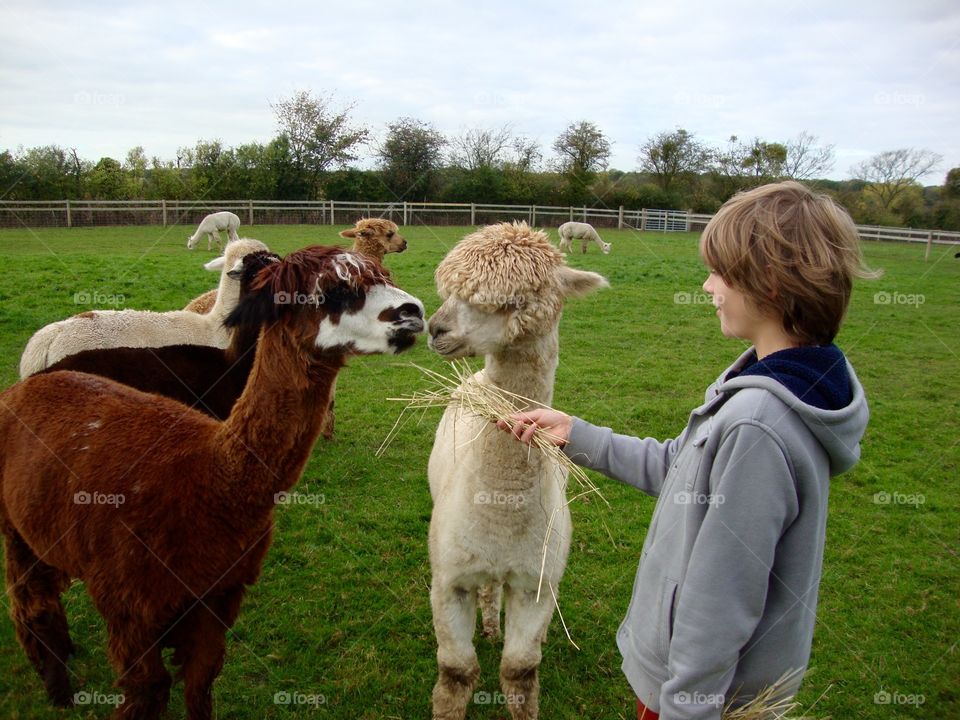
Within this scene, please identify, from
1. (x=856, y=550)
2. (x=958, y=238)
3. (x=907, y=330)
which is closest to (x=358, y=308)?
(x=856, y=550)

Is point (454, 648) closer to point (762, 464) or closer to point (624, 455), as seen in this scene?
point (624, 455)

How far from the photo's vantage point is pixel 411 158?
112 ft

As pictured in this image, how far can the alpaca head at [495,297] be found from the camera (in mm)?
2750

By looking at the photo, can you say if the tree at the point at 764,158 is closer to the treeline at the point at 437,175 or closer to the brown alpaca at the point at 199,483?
the treeline at the point at 437,175

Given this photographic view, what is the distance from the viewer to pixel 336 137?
1309 inches

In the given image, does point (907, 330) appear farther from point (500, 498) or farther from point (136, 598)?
point (136, 598)

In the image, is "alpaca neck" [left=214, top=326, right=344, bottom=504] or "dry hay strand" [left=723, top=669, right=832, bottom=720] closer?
"dry hay strand" [left=723, top=669, right=832, bottom=720]

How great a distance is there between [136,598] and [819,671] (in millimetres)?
3705

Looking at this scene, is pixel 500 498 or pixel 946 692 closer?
pixel 500 498

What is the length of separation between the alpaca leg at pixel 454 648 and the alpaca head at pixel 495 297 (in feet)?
3.82

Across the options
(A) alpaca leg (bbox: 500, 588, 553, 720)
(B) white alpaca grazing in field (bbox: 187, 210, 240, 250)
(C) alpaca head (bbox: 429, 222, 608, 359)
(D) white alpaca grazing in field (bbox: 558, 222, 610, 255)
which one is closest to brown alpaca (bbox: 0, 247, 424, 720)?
(C) alpaca head (bbox: 429, 222, 608, 359)

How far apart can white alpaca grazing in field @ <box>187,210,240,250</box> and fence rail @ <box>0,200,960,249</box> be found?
762 centimetres

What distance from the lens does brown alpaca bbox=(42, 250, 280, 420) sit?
4266 mm

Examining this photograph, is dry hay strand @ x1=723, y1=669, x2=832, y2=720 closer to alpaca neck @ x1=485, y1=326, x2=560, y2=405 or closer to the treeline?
alpaca neck @ x1=485, y1=326, x2=560, y2=405
